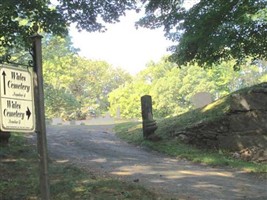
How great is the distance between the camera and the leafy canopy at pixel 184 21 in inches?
436

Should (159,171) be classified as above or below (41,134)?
below

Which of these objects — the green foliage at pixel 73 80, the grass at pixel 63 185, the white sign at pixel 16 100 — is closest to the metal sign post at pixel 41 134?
the white sign at pixel 16 100

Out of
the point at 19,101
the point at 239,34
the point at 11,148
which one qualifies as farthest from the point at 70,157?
the point at 19,101

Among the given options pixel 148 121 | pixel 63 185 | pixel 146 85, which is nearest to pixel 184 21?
pixel 148 121

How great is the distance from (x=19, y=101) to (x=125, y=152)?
36.5 feet

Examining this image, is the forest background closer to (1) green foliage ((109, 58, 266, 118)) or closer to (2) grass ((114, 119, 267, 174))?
(1) green foliage ((109, 58, 266, 118))

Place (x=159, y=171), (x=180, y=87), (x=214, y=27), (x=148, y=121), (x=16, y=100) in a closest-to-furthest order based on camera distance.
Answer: (x=16, y=100), (x=159, y=171), (x=214, y=27), (x=148, y=121), (x=180, y=87)

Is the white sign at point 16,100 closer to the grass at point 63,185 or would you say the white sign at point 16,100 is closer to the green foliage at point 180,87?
the grass at point 63,185

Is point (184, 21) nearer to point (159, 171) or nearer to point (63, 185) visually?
point (159, 171)

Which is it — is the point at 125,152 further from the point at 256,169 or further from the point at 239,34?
the point at 239,34

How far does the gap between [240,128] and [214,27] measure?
4018mm

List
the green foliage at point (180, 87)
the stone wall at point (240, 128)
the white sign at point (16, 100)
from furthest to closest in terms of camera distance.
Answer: the green foliage at point (180, 87), the stone wall at point (240, 128), the white sign at point (16, 100)

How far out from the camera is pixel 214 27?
45.8ft

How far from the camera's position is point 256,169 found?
12.7 m
